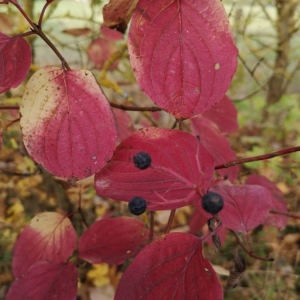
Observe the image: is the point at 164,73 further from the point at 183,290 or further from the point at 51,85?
the point at 183,290

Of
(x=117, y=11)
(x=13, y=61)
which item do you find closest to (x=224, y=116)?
(x=117, y=11)

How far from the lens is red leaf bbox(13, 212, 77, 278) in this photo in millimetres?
747

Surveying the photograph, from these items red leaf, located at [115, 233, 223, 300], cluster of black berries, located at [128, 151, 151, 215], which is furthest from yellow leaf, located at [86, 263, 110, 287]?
cluster of black berries, located at [128, 151, 151, 215]

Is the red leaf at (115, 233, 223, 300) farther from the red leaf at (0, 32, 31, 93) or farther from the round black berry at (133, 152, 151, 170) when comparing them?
the red leaf at (0, 32, 31, 93)

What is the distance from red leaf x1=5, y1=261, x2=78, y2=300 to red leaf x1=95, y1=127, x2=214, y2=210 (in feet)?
0.73

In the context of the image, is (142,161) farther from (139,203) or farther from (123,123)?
(123,123)

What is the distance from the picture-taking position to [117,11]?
56 cm

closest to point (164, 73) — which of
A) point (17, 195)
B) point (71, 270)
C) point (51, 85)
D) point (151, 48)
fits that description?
point (151, 48)

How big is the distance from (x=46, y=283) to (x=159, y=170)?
314mm

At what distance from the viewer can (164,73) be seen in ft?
1.60

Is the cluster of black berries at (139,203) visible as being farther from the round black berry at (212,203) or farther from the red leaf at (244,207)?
the red leaf at (244,207)

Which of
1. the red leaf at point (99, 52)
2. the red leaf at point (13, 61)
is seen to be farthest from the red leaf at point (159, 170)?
the red leaf at point (99, 52)

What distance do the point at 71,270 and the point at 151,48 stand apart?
0.42 metres

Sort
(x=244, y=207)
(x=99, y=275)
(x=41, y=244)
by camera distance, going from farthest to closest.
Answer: (x=99, y=275)
(x=41, y=244)
(x=244, y=207)
